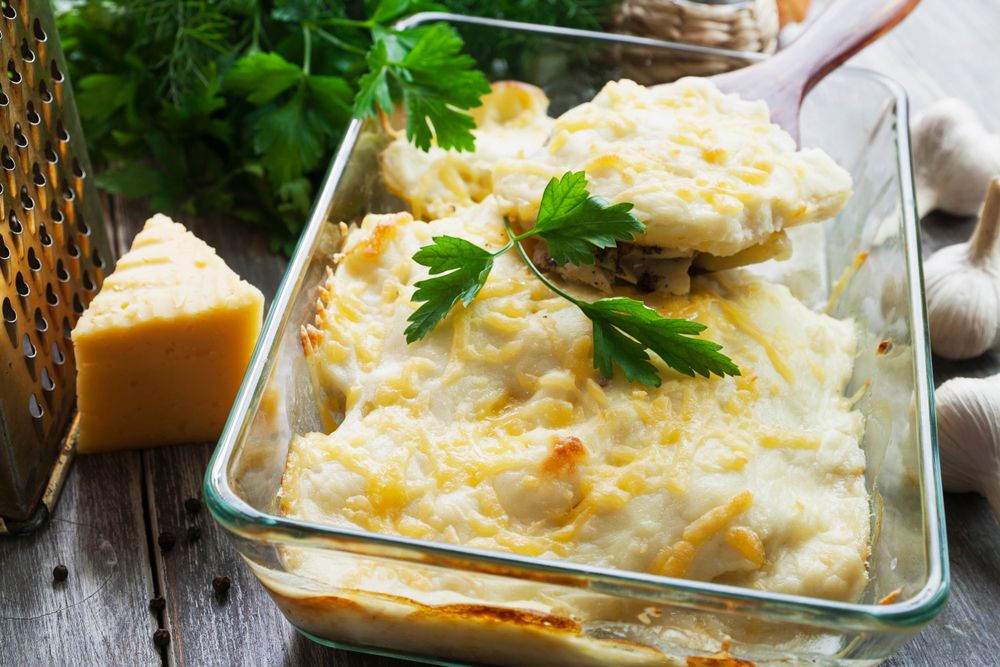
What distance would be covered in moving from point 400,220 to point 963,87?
2.37 m

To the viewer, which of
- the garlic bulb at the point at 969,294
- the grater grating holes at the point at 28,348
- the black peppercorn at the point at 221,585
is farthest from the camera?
the garlic bulb at the point at 969,294

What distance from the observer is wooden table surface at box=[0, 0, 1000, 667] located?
7.30 feet

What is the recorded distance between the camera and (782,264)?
2811 mm

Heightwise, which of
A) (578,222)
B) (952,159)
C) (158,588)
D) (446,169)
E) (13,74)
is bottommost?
(158,588)

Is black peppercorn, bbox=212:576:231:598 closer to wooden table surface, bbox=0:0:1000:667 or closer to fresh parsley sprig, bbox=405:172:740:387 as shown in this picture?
wooden table surface, bbox=0:0:1000:667

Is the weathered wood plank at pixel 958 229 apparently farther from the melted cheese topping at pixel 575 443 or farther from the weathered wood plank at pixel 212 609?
the weathered wood plank at pixel 212 609

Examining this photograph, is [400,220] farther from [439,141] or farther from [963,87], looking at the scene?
[963,87]

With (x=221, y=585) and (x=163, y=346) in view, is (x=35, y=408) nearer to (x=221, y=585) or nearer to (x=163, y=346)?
A: (x=163, y=346)

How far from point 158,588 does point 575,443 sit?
0.99 m

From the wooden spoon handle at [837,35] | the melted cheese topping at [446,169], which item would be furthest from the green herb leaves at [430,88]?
the wooden spoon handle at [837,35]

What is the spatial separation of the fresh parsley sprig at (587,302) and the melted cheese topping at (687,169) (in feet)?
0.28

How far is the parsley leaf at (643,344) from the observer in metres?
2.11

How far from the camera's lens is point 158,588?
236cm

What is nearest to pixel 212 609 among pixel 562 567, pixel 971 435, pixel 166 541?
pixel 166 541
